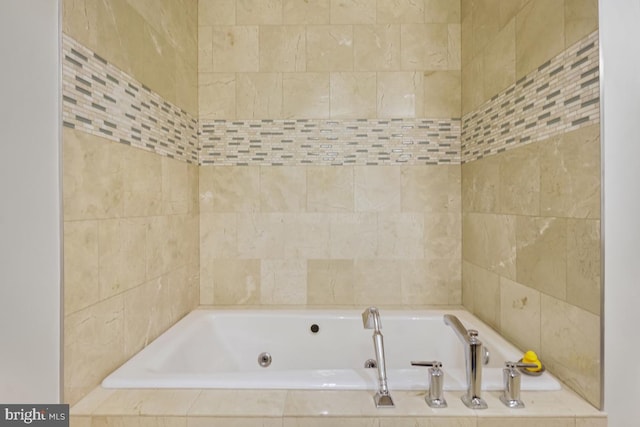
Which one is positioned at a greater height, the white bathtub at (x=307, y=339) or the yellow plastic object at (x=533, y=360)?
the yellow plastic object at (x=533, y=360)

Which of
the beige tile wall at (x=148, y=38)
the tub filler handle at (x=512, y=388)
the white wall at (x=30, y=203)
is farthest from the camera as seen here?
the beige tile wall at (x=148, y=38)

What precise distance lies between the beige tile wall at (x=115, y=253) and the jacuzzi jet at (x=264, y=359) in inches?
20.5

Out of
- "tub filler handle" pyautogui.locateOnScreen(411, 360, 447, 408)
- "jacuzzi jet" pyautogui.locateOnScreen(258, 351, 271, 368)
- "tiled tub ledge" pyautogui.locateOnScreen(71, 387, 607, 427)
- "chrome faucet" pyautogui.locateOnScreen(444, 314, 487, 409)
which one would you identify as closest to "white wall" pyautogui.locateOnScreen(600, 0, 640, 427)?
"tiled tub ledge" pyautogui.locateOnScreen(71, 387, 607, 427)

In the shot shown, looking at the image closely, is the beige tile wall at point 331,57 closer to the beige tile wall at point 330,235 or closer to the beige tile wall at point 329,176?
the beige tile wall at point 329,176

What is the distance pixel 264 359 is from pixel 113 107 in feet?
4.81

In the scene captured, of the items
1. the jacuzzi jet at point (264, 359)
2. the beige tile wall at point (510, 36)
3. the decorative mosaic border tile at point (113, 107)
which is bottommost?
the jacuzzi jet at point (264, 359)

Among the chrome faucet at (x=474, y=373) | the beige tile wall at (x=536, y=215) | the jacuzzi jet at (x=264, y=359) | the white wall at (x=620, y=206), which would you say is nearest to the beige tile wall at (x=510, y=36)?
the beige tile wall at (x=536, y=215)

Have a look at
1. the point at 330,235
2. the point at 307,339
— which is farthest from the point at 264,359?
the point at 330,235

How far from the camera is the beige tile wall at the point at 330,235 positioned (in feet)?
6.93

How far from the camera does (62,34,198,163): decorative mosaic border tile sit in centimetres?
110

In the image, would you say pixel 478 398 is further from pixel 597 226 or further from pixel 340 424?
pixel 597 226

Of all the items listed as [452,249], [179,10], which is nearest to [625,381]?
[452,249]

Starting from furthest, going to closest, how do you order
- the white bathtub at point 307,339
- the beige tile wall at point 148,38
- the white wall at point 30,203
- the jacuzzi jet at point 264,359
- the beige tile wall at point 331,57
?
the beige tile wall at point 331,57
the jacuzzi jet at point 264,359
the white bathtub at point 307,339
the beige tile wall at point 148,38
the white wall at point 30,203

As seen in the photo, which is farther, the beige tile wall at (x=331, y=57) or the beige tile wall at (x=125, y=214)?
the beige tile wall at (x=331, y=57)
